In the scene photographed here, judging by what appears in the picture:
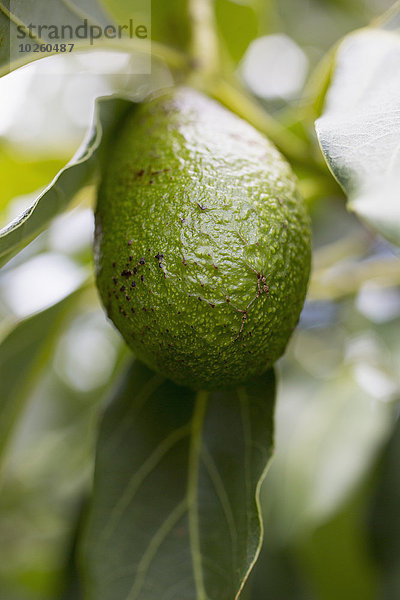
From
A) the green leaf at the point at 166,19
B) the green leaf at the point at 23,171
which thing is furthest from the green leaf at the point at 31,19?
the green leaf at the point at 23,171

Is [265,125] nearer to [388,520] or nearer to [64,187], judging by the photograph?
[64,187]

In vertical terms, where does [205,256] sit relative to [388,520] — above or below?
above

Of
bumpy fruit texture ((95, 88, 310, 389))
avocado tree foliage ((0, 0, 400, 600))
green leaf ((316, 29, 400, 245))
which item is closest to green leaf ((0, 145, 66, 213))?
avocado tree foliage ((0, 0, 400, 600))

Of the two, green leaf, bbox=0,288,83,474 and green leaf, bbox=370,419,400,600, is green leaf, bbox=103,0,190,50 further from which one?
green leaf, bbox=370,419,400,600

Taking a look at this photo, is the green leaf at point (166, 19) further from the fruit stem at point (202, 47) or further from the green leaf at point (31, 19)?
the green leaf at point (31, 19)

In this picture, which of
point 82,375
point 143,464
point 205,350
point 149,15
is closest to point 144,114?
point 149,15

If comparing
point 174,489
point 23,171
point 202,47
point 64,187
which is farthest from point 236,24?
point 174,489

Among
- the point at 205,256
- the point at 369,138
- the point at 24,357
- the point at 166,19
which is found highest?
the point at 166,19
